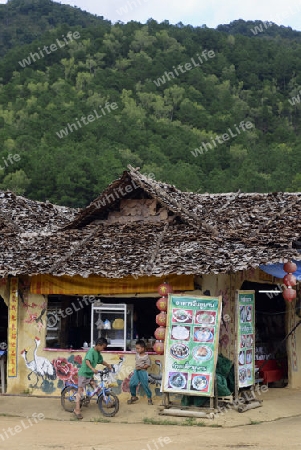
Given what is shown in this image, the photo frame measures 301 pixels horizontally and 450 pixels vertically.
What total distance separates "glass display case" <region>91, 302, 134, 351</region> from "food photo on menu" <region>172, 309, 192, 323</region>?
2032mm

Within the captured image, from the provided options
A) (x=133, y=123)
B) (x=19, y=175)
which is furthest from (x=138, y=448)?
(x=133, y=123)

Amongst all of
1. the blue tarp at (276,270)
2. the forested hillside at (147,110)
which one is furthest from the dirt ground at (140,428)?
the forested hillside at (147,110)

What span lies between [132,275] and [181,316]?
1.30 metres

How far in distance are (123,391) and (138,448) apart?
12.2 feet

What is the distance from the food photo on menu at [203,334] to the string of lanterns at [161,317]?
2.15ft

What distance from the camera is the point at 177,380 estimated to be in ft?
Answer: 42.6

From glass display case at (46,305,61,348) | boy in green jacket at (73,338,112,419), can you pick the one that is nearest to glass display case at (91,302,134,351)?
glass display case at (46,305,61,348)

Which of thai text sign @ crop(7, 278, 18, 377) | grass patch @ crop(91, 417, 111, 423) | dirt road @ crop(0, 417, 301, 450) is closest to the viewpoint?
dirt road @ crop(0, 417, 301, 450)

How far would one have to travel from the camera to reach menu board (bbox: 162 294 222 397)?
12.9 m

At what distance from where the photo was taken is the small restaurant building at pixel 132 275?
13.7 m

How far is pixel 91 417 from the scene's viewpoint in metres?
12.9

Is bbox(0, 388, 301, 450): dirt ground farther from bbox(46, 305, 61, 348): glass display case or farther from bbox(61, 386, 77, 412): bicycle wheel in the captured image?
bbox(46, 305, 61, 348): glass display case

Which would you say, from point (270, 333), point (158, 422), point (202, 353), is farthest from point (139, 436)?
point (270, 333)

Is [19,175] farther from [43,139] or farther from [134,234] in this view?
[134,234]
